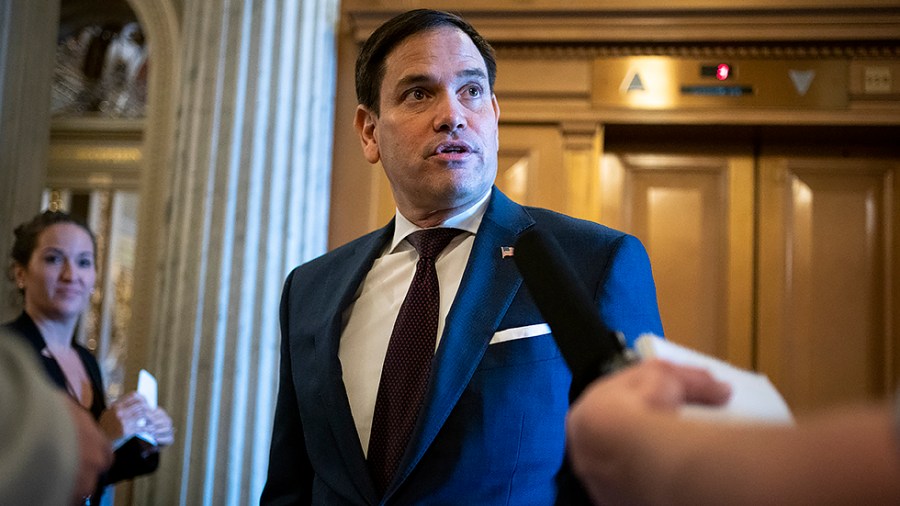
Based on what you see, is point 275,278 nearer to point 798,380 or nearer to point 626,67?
point 626,67

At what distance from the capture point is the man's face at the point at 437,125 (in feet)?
5.35

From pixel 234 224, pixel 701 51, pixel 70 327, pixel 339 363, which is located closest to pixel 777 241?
pixel 701 51

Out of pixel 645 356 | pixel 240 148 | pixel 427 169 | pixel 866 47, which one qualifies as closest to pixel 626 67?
pixel 866 47

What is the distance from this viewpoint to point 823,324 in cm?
365

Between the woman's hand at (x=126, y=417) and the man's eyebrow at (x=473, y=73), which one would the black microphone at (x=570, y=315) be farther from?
the woman's hand at (x=126, y=417)

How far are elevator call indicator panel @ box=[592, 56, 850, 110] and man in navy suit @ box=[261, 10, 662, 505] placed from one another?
199 centimetres

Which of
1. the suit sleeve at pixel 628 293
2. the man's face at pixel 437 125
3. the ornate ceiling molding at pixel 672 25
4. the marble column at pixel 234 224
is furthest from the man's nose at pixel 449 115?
the ornate ceiling molding at pixel 672 25

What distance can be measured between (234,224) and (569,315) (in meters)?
2.87

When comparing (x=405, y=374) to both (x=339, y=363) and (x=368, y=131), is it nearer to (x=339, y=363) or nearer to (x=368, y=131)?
(x=339, y=363)

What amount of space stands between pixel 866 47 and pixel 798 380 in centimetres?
144

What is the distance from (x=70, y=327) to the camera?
2.81m

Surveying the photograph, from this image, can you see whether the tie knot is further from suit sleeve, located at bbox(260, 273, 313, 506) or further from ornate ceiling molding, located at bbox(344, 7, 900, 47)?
ornate ceiling molding, located at bbox(344, 7, 900, 47)

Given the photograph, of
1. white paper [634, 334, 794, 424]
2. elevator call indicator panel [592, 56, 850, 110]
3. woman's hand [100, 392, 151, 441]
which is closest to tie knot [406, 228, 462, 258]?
white paper [634, 334, 794, 424]

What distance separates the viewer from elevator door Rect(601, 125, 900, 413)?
12.0 feet
